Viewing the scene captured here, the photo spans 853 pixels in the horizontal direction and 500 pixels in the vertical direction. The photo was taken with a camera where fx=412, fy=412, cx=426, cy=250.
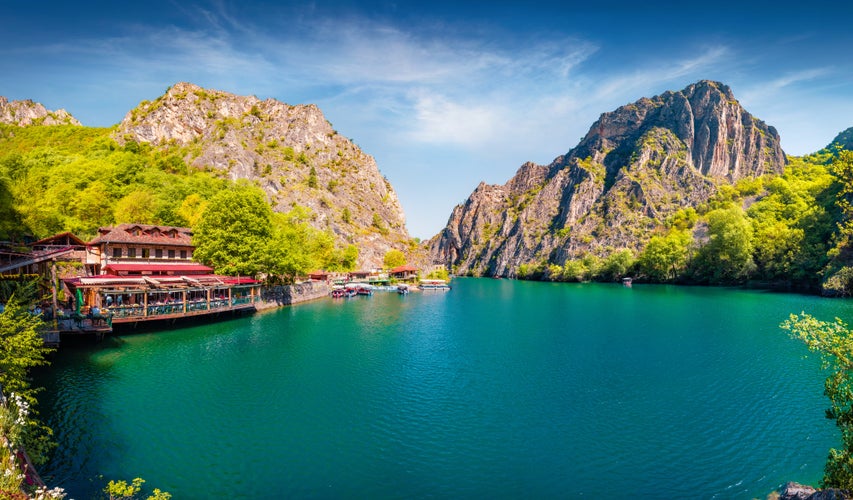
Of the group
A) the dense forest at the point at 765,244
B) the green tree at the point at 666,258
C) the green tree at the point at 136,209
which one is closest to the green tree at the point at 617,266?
the dense forest at the point at 765,244

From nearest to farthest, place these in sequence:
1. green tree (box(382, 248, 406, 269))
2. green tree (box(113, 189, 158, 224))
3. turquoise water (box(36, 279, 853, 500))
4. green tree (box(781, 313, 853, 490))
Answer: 1. green tree (box(781, 313, 853, 490))
2. turquoise water (box(36, 279, 853, 500))
3. green tree (box(113, 189, 158, 224))
4. green tree (box(382, 248, 406, 269))

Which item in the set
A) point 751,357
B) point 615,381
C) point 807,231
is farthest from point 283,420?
point 807,231

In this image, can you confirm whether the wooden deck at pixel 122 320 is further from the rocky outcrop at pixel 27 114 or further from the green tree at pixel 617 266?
the rocky outcrop at pixel 27 114

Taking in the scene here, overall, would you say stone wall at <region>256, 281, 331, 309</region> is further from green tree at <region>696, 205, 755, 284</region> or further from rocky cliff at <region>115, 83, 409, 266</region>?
green tree at <region>696, 205, 755, 284</region>

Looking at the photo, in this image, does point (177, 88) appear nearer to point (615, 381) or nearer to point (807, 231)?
point (615, 381)

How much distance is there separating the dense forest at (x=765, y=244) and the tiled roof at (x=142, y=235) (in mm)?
123381

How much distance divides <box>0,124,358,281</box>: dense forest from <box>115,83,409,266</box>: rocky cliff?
980 cm

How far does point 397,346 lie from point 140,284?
33.9m

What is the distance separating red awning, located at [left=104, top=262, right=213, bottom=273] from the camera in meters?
58.5

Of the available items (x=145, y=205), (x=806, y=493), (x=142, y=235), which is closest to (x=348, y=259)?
(x=145, y=205)

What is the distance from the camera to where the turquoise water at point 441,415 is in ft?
63.3

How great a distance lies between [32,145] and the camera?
139m

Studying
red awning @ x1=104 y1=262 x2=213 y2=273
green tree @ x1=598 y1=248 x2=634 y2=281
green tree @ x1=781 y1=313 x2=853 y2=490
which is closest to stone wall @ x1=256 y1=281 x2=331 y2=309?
red awning @ x1=104 y1=262 x2=213 y2=273

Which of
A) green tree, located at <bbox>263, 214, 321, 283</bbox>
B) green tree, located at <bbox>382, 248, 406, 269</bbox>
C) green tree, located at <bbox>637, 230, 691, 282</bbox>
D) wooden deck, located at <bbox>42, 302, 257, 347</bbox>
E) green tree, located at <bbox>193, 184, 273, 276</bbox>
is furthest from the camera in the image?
green tree, located at <bbox>382, 248, 406, 269</bbox>
